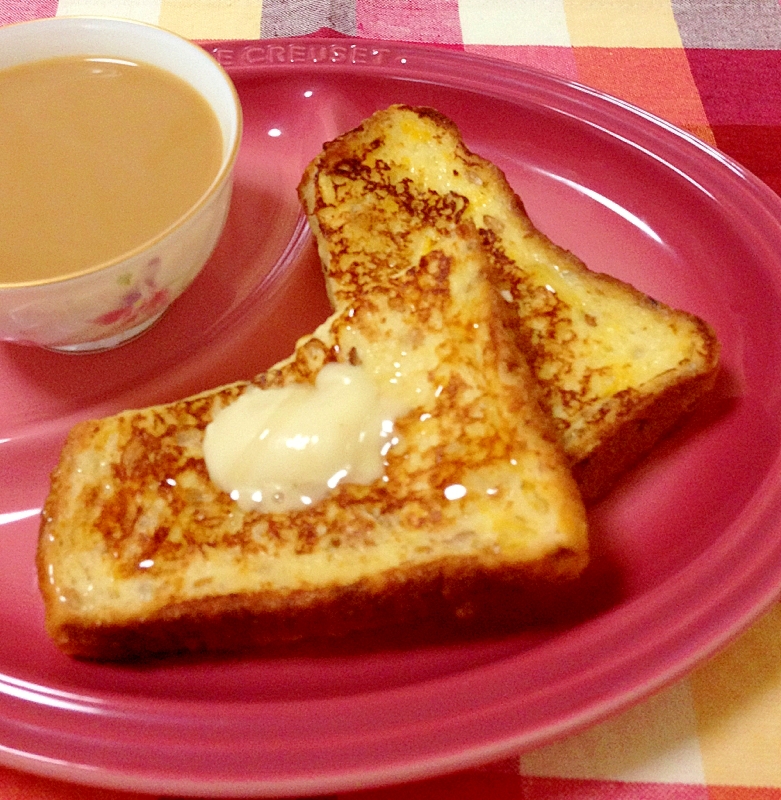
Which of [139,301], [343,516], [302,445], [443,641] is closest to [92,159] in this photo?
[139,301]

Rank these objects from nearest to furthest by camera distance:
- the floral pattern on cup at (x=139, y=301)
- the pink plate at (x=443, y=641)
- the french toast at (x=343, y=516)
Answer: the pink plate at (x=443, y=641)
the french toast at (x=343, y=516)
the floral pattern on cup at (x=139, y=301)

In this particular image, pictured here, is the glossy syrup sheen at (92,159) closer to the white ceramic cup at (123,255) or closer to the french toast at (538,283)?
the white ceramic cup at (123,255)

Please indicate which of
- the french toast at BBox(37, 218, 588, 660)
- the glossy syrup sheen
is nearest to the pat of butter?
the french toast at BBox(37, 218, 588, 660)

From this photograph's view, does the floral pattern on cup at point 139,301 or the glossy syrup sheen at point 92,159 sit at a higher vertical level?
the glossy syrup sheen at point 92,159

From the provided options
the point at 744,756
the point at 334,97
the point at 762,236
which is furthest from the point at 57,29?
the point at 744,756

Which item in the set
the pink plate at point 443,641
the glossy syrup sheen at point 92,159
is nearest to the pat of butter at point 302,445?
the pink plate at point 443,641

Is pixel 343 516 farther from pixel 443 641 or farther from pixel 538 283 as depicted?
pixel 538 283
